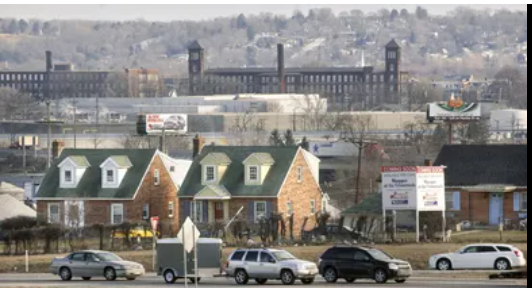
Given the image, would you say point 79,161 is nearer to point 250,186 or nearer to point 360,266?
point 250,186

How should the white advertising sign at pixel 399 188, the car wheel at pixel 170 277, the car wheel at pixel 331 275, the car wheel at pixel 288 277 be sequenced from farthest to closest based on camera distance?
the white advertising sign at pixel 399 188, the car wheel at pixel 170 277, the car wheel at pixel 331 275, the car wheel at pixel 288 277

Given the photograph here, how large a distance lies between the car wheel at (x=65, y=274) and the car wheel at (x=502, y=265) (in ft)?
40.3

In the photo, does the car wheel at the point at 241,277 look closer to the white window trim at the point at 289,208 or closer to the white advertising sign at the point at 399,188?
the white advertising sign at the point at 399,188

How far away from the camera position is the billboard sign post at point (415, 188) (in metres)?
66.6

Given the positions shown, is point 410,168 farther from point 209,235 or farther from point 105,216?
point 105,216

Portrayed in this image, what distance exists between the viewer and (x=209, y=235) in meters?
69.6

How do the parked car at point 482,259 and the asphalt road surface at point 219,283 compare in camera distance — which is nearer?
the asphalt road surface at point 219,283

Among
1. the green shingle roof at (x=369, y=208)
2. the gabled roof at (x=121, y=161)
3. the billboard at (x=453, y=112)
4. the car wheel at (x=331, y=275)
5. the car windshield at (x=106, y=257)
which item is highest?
the billboard at (x=453, y=112)

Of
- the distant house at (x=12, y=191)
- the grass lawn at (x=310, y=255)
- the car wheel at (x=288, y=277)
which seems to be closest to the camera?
the car wheel at (x=288, y=277)

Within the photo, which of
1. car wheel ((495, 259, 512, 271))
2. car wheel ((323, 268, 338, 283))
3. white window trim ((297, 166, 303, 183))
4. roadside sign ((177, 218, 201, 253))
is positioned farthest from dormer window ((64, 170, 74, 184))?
roadside sign ((177, 218, 201, 253))

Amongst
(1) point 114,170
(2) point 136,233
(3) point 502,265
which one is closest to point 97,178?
(1) point 114,170

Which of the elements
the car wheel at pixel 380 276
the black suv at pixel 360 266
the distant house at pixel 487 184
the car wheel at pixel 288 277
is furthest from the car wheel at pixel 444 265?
the distant house at pixel 487 184

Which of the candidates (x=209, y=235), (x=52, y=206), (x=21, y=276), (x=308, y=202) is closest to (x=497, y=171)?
(x=308, y=202)

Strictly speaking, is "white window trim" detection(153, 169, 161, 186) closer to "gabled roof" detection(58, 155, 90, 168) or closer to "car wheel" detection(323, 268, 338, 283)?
"gabled roof" detection(58, 155, 90, 168)
